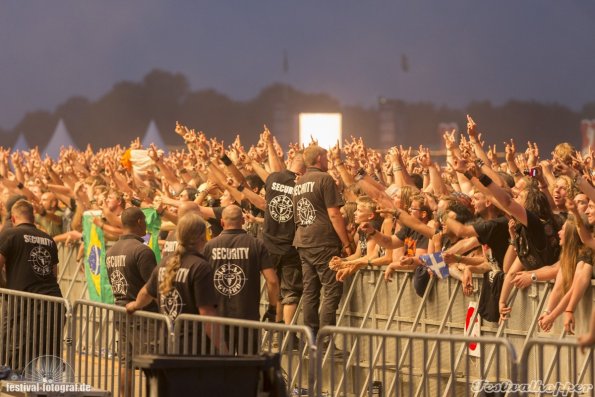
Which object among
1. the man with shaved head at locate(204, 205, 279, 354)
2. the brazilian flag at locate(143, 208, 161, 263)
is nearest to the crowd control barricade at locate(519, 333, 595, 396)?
the man with shaved head at locate(204, 205, 279, 354)

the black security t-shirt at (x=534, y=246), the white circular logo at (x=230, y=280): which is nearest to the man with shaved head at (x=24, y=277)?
the white circular logo at (x=230, y=280)

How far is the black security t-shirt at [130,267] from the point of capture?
11.3 metres

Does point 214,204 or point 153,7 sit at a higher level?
point 153,7

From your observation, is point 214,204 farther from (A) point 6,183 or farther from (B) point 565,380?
(B) point 565,380

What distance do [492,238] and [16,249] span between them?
457cm

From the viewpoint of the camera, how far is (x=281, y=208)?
540 inches

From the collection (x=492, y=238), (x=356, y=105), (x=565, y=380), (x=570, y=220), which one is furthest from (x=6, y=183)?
(x=356, y=105)

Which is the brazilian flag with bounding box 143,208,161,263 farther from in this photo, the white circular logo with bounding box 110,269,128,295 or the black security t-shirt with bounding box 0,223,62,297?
the white circular logo with bounding box 110,269,128,295

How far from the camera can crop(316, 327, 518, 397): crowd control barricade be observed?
7711mm

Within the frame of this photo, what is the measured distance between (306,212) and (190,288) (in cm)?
318

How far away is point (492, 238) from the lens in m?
11.2

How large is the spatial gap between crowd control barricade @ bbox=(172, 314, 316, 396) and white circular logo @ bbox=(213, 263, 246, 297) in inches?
45.0

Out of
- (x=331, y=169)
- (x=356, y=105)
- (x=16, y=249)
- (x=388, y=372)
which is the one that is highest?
(x=356, y=105)

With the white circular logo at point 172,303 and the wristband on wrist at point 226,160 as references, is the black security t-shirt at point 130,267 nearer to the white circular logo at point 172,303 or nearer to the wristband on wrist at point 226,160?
the white circular logo at point 172,303
